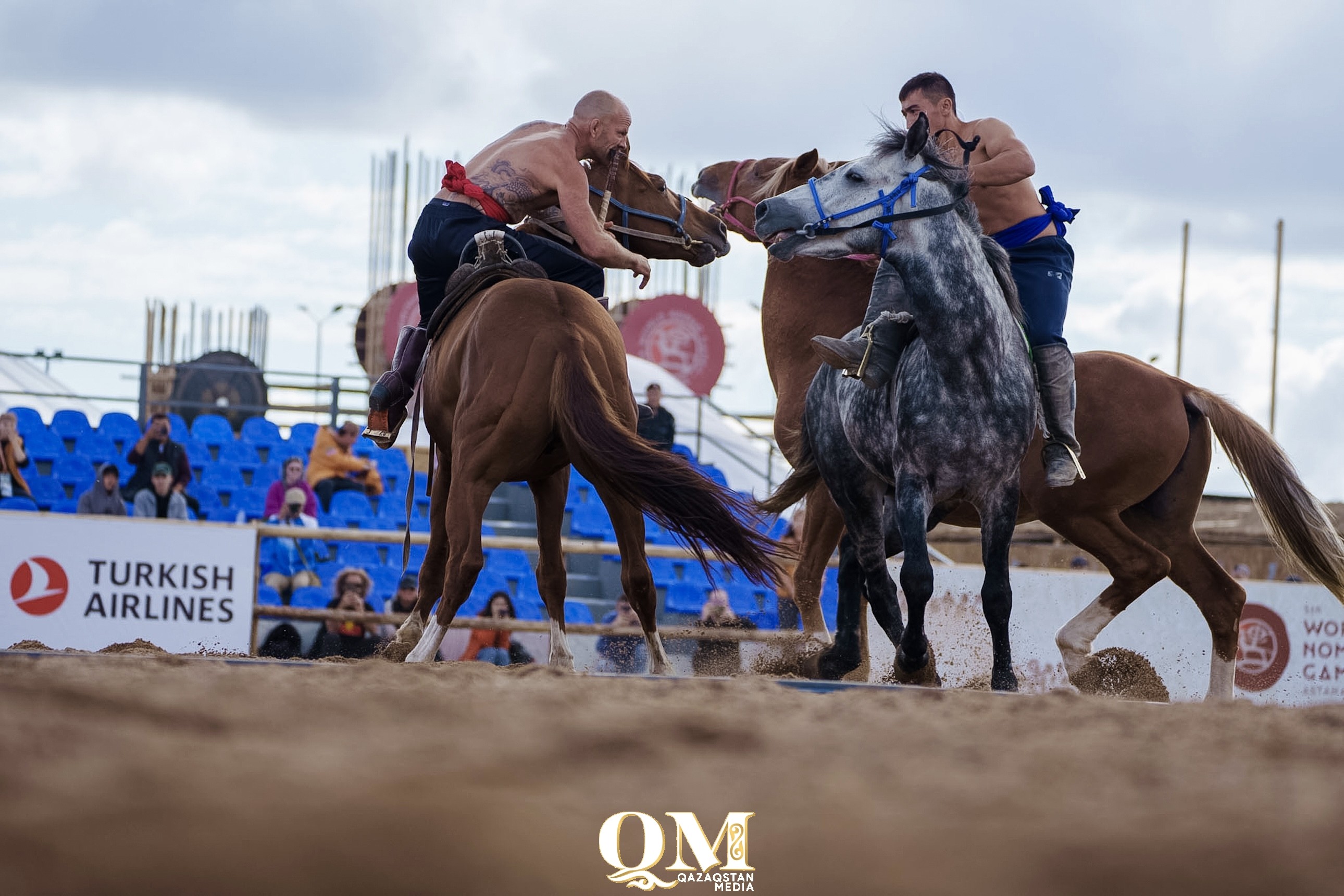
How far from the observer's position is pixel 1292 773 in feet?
7.88

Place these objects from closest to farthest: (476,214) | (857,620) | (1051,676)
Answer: (476,214) → (857,620) → (1051,676)

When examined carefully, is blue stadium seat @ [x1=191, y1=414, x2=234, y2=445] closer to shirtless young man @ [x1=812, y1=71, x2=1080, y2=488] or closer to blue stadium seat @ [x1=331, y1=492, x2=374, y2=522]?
blue stadium seat @ [x1=331, y1=492, x2=374, y2=522]

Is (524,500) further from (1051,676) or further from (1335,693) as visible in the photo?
(1335,693)

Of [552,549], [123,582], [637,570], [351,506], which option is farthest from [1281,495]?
[351,506]

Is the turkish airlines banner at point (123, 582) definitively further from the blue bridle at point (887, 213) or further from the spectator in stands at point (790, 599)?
the blue bridle at point (887, 213)

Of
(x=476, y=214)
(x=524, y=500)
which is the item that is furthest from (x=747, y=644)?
(x=524, y=500)

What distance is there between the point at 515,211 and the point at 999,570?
2.44m

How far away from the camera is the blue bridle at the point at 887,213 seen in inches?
186

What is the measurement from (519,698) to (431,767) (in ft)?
2.20

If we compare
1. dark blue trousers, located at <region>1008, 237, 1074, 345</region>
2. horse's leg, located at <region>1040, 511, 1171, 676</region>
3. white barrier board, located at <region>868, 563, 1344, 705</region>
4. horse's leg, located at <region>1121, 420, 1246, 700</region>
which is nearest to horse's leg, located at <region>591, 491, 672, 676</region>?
dark blue trousers, located at <region>1008, 237, 1074, 345</region>

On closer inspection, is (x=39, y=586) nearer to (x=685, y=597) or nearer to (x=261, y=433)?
(x=685, y=597)

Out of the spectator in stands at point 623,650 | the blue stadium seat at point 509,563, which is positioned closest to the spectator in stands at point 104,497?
the blue stadium seat at point 509,563

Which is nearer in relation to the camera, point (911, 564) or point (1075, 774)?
point (1075, 774)

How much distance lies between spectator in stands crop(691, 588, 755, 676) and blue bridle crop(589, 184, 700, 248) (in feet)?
6.00
